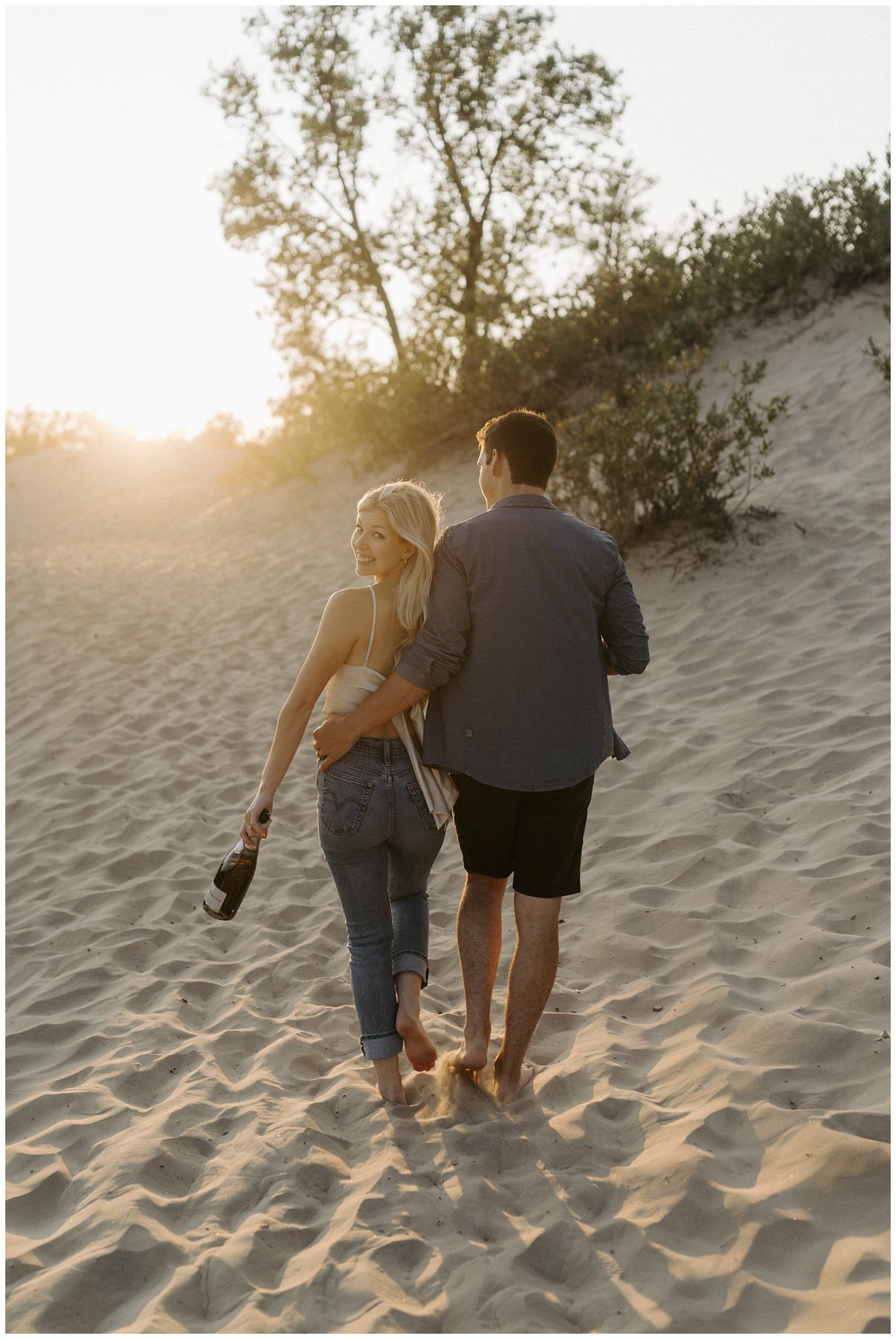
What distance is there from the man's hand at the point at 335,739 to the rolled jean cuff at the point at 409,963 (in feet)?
2.27

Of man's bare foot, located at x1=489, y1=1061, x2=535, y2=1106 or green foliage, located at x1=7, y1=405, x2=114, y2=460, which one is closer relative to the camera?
man's bare foot, located at x1=489, y1=1061, x2=535, y2=1106

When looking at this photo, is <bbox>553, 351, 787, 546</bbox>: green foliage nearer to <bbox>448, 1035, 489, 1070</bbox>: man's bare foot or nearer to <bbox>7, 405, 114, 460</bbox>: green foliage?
<bbox>448, 1035, 489, 1070</bbox>: man's bare foot

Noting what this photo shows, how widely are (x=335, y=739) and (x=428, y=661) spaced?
37 centimetres

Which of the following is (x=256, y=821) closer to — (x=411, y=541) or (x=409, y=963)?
(x=409, y=963)

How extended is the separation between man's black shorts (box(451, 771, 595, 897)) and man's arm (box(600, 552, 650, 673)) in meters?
0.38

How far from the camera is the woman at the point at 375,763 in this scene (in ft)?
10.1

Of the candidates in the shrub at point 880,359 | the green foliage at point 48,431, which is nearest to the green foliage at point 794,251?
the shrub at point 880,359

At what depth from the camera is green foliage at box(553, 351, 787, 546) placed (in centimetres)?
832

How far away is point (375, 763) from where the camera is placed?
309cm

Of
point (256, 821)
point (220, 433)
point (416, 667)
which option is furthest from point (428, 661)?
point (220, 433)

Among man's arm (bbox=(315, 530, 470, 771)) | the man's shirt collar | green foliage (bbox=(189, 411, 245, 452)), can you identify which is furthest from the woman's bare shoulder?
green foliage (bbox=(189, 411, 245, 452))

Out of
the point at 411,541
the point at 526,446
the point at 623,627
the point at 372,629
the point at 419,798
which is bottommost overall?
the point at 419,798

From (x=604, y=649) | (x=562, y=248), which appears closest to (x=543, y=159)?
(x=562, y=248)

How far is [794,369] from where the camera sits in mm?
11109
